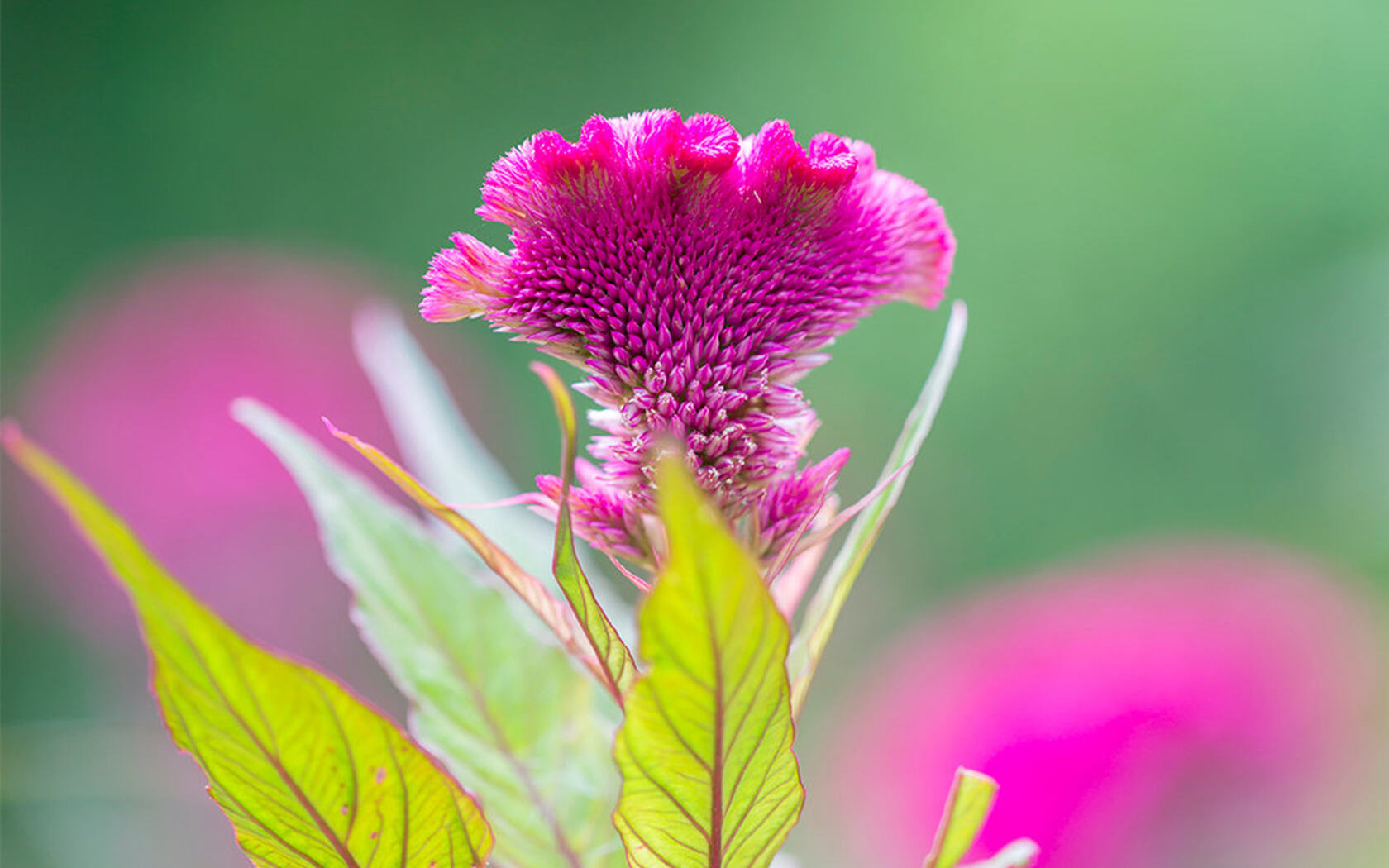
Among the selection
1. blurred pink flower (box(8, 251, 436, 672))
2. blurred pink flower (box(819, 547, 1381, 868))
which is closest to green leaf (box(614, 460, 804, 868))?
blurred pink flower (box(819, 547, 1381, 868))

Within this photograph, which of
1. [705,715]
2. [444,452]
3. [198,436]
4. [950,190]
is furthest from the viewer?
[950,190]

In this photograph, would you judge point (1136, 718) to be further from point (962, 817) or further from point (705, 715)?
point (705, 715)

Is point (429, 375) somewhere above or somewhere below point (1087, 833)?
above

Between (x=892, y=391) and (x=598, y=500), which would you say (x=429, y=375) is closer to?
(x=598, y=500)

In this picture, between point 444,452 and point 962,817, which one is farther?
point 444,452

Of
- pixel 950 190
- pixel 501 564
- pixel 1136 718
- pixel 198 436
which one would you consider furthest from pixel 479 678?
pixel 950 190

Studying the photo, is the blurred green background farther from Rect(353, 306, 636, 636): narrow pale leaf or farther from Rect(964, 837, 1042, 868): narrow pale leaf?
Rect(964, 837, 1042, 868): narrow pale leaf

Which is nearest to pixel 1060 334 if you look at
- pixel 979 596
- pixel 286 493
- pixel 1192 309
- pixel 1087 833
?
pixel 1192 309
